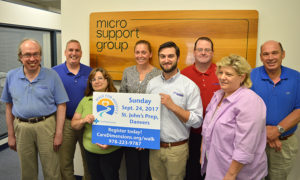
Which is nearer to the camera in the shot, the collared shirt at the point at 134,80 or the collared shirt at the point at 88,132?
the collared shirt at the point at 88,132

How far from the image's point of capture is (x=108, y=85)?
198 centimetres

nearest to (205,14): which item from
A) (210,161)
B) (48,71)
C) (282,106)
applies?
(282,106)

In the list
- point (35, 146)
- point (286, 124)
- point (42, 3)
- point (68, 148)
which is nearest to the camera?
point (286, 124)

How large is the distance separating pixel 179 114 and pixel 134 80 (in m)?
0.72

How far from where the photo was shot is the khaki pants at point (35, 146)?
1.92 meters

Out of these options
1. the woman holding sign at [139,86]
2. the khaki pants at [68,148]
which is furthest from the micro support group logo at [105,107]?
the khaki pants at [68,148]

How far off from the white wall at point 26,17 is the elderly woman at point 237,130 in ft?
12.7

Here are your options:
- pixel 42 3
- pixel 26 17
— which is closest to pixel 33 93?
pixel 26 17

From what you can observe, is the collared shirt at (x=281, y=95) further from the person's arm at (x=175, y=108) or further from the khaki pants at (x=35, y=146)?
the khaki pants at (x=35, y=146)

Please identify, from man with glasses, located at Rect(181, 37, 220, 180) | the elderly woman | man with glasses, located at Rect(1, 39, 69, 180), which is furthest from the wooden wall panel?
the elderly woman

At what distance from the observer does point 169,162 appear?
5.50 feet

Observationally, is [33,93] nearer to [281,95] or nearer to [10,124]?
[10,124]

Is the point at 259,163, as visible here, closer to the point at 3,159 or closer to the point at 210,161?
the point at 210,161

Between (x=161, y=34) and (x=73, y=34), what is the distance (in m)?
1.20
